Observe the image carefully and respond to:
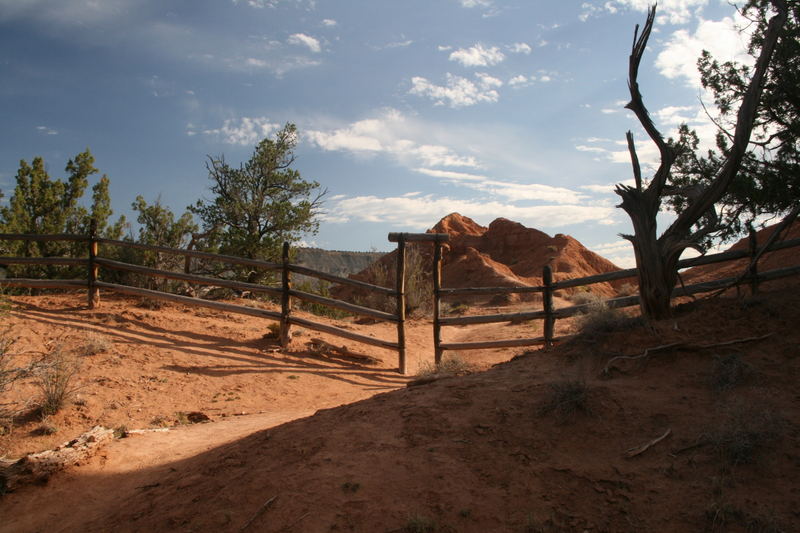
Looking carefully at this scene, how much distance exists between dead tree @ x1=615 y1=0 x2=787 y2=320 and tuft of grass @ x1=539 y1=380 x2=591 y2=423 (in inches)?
72.1

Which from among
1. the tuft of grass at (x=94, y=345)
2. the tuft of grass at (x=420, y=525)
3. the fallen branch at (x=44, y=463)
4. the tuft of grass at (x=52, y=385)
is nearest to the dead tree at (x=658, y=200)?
the tuft of grass at (x=420, y=525)

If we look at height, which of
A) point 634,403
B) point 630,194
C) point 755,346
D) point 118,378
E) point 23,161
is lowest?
point 118,378

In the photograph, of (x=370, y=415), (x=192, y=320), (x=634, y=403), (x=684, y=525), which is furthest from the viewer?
(x=192, y=320)

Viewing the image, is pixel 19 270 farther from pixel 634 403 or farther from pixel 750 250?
pixel 750 250

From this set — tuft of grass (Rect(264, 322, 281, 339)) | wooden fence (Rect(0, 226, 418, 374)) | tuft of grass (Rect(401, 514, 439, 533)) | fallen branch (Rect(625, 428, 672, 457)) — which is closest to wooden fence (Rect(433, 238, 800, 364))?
wooden fence (Rect(0, 226, 418, 374))

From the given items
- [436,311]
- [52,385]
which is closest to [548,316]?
[436,311]

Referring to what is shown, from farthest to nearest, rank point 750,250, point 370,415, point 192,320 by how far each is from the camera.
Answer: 1. point 192,320
2. point 750,250
3. point 370,415

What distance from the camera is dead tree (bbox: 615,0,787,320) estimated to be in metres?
4.89

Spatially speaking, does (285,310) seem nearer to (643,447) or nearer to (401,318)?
(401,318)

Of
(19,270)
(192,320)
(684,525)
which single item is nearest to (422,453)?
(684,525)

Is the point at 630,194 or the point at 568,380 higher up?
the point at 630,194

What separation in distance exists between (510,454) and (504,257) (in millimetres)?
29440

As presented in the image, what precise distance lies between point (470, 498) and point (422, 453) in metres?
0.57

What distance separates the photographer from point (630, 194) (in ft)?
17.2
